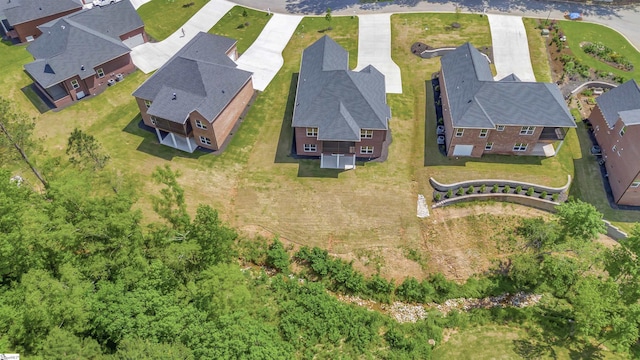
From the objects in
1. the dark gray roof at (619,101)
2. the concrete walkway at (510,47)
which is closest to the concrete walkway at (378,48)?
the concrete walkway at (510,47)

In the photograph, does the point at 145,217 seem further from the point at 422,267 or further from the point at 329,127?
the point at 422,267

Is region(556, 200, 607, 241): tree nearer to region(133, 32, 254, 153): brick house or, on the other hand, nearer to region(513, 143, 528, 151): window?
region(513, 143, 528, 151): window

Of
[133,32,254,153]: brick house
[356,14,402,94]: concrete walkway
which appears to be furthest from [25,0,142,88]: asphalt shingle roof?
[356,14,402,94]: concrete walkway

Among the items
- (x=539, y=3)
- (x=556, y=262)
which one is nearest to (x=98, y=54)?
(x=556, y=262)

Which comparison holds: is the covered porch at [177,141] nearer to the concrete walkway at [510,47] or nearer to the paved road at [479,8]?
the paved road at [479,8]

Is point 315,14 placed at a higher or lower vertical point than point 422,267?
higher

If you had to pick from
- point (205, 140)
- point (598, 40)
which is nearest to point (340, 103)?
point (205, 140)
